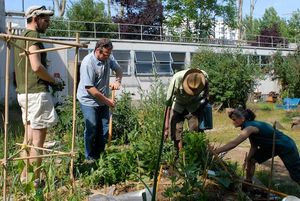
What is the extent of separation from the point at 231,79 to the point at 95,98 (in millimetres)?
13572

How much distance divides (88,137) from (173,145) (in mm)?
1111

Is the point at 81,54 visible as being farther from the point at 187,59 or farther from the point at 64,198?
the point at 64,198

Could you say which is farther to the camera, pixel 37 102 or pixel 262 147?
pixel 262 147

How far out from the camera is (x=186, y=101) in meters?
6.28

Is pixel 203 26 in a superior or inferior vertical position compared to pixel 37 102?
superior

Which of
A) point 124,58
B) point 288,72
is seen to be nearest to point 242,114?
point 288,72

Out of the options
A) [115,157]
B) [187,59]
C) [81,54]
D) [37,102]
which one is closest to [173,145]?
[115,157]

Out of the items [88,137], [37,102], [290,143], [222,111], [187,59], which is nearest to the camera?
[37,102]

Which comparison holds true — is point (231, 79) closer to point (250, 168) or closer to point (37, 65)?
point (250, 168)

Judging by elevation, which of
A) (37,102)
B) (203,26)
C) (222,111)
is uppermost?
(203,26)

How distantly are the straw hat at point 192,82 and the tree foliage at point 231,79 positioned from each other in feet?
41.6

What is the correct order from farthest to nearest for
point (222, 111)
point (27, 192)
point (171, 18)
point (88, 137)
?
point (171, 18), point (222, 111), point (88, 137), point (27, 192)

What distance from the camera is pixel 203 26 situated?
44.0 meters

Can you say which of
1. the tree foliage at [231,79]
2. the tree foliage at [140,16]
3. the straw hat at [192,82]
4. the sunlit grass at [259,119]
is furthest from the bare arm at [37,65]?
the tree foliage at [140,16]
